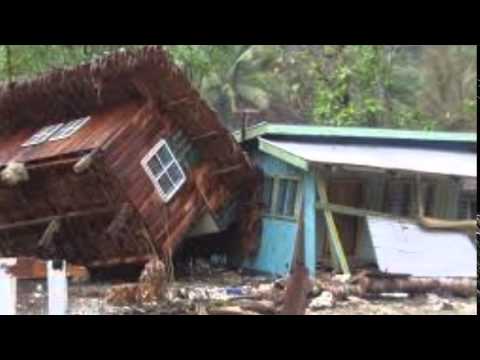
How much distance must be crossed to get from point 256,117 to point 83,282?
24.0 metres

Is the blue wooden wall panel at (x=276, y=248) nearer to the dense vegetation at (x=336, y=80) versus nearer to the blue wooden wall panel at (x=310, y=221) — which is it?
the blue wooden wall panel at (x=310, y=221)

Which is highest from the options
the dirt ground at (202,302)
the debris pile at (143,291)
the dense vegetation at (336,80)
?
the dense vegetation at (336,80)

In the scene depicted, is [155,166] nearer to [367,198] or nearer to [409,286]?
[367,198]

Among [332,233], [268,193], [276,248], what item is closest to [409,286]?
[332,233]

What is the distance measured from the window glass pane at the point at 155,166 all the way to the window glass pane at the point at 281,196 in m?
2.65

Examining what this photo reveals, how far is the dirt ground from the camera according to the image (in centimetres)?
1197

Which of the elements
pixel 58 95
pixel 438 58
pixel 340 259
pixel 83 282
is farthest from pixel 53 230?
pixel 438 58

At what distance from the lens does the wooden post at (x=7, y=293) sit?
22.9ft

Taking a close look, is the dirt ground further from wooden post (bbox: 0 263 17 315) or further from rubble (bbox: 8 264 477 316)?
wooden post (bbox: 0 263 17 315)

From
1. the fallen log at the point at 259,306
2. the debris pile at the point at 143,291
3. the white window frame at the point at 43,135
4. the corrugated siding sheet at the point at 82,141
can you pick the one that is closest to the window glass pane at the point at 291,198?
the corrugated siding sheet at the point at 82,141

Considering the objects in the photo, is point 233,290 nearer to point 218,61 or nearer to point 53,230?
point 53,230

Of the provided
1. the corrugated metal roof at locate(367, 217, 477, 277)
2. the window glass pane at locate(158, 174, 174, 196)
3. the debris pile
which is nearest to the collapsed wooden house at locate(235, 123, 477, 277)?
the corrugated metal roof at locate(367, 217, 477, 277)

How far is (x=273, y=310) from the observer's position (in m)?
11.5

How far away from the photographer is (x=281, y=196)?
1706cm
